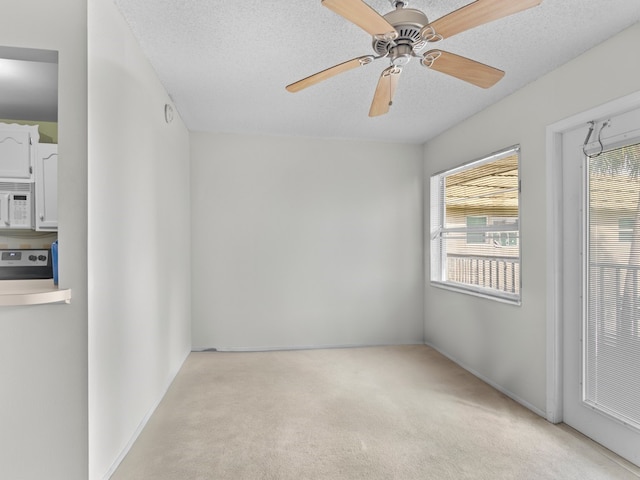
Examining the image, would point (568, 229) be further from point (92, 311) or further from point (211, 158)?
point (211, 158)

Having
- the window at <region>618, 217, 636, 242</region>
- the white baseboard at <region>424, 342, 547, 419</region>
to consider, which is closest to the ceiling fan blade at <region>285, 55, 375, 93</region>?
the window at <region>618, 217, 636, 242</region>

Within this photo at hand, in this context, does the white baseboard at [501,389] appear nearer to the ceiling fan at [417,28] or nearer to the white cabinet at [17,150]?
the ceiling fan at [417,28]

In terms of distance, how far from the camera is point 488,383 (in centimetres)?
325

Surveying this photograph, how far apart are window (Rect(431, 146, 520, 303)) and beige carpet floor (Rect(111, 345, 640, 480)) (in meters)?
0.93

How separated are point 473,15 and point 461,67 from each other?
0.44m

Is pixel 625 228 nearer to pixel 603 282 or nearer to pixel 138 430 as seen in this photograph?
pixel 603 282

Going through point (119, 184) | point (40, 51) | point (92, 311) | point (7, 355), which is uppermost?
point (40, 51)

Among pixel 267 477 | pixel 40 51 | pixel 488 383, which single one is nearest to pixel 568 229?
pixel 488 383

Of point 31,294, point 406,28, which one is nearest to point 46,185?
point 31,294

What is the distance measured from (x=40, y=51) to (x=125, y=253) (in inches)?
42.3

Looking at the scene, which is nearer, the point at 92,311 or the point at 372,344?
the point at 92,311

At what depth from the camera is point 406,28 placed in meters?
1.66

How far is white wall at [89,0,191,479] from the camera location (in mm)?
1806

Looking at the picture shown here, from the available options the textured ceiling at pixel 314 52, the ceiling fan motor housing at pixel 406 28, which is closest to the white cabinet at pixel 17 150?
the textured ceiling at pixel 314 52
